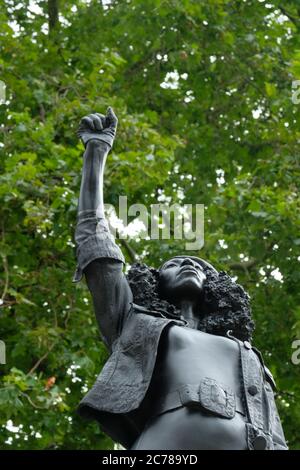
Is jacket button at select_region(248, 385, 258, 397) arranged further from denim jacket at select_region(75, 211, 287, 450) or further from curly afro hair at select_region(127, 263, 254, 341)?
curly afro hair at select_region(127, 263, 254, 341)

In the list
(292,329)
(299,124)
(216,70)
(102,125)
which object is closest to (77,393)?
(292,329)

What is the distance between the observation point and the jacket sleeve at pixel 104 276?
6371mm

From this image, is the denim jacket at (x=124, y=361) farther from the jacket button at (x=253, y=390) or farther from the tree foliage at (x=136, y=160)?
the tree foliage at (x=136, y=160)

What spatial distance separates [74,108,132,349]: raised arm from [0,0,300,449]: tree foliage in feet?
16.7

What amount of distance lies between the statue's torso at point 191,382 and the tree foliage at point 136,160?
5382 millimetres

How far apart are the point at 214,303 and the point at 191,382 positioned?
2.42 feet

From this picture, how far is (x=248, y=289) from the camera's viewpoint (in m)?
13.4

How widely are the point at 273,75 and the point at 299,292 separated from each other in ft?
10.9

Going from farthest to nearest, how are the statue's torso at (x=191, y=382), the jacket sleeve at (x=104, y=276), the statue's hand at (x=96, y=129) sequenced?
the statue's hand at (x=96, y=129) → the jacket sleeve at (x=104, y=276) → the statue's torso at (x=191, y=382)

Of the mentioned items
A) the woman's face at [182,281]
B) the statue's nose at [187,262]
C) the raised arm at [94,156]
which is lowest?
the woman's face at [182,281]

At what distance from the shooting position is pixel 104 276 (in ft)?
20.9

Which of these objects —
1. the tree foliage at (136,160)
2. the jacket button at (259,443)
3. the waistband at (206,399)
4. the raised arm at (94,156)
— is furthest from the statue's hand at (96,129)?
the tree foliage at (136,160)

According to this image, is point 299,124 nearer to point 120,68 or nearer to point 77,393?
point 120,68

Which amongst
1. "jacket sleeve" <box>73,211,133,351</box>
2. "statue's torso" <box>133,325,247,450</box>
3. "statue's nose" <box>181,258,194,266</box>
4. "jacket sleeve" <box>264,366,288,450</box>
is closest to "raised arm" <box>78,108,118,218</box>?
"jacket sleeve" <box>73,211,133,351</box>
